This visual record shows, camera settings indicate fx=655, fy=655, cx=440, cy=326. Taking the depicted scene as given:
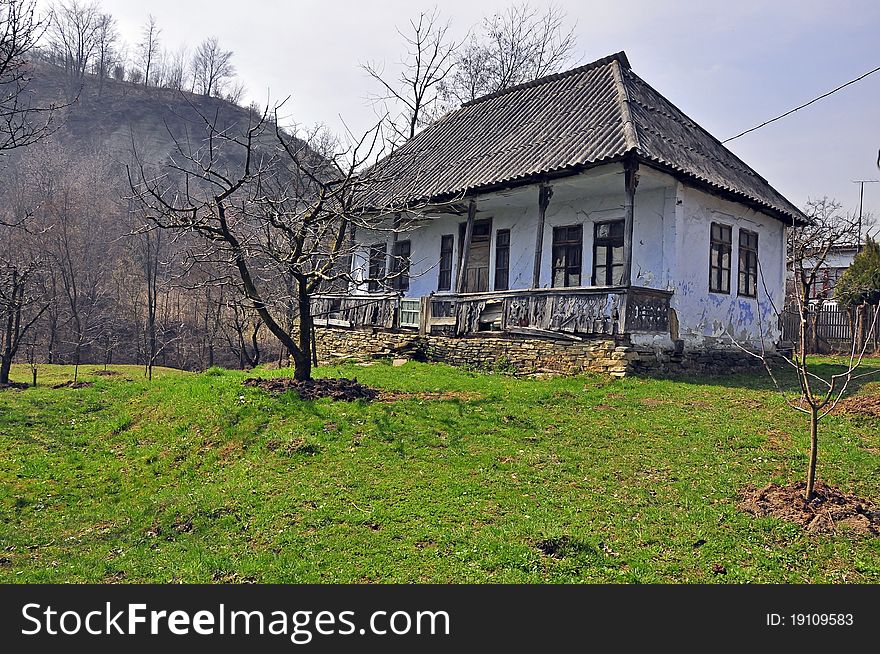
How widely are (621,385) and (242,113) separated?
6522 cm

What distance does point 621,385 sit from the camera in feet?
39.0

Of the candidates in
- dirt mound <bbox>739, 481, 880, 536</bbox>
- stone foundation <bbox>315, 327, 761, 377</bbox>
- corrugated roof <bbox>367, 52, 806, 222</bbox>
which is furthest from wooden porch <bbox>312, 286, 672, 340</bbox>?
dirt mound <bbox>739, 481, 880, 536</bbox>

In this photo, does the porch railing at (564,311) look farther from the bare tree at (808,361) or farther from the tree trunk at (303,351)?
the tree trunk at (303,351)

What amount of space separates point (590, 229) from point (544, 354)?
3.65 m

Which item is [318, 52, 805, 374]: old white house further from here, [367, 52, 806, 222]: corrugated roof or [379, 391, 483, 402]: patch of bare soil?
[379, 391, 483, 402]: patch of bare soil

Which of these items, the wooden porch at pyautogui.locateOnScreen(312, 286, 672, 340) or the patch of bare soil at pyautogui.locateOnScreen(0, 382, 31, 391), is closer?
the wooden porch at pyautogui.locateOnScreen(312, 286, 672, 340)

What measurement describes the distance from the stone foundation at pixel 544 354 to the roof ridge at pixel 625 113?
12.7 ft

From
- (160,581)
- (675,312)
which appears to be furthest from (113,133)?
(160,581)

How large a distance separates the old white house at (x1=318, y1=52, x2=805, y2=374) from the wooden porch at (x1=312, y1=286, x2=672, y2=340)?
0.03 meters

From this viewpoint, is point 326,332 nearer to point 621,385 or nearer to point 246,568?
point 621,385

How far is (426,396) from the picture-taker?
11055mm

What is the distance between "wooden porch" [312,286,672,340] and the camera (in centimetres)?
1272

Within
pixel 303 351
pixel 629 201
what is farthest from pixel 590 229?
pixel 303 351

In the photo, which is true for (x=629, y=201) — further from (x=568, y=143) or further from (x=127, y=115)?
(x=127, y=115)
